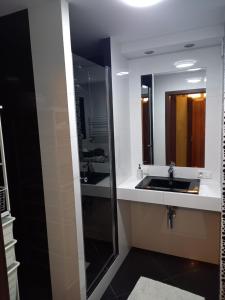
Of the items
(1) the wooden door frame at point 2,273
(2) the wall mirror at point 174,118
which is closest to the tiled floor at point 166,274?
(2) the wall mirror at point 174,118

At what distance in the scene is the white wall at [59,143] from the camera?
1.58 meters

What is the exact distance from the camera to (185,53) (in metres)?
2.38

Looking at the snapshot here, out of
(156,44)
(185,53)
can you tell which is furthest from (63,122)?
(185,53)

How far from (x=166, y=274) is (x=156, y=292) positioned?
0.30 m

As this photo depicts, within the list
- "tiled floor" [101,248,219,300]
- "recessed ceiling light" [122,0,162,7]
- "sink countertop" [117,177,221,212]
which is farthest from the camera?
"tiled floor" [101,248,219,300]

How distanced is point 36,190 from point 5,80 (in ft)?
3.18

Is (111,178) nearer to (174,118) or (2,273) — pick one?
(174,118)

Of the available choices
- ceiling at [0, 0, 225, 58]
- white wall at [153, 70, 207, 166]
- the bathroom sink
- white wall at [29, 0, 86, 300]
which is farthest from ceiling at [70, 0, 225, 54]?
the bathroom sink

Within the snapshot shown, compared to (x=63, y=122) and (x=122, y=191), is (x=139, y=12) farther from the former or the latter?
(x=122, y=191)

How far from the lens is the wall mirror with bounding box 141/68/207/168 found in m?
A: 2.42

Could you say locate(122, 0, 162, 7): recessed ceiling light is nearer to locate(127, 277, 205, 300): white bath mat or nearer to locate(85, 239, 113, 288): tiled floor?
locate(85, 239, 113, 288): tiled floor

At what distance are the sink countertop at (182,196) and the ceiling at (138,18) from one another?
1583mm

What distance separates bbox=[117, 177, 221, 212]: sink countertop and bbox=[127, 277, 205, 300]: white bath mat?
83 centimetres

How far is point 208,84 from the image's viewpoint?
2336 millimetres
